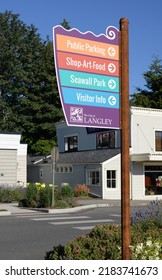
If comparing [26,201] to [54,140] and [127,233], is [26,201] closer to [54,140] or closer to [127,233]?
[127,233]

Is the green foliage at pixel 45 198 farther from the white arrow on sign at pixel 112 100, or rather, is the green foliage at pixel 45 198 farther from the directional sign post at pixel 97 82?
the white arrow on sign at pixel 112 100

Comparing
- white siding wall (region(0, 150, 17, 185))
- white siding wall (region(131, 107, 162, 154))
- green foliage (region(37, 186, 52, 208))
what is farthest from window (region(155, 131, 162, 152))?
green foliage (region(37, 186, 52, 208))

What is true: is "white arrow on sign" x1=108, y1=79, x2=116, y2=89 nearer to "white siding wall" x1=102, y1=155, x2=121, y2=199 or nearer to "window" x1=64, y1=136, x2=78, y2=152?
"white siding wall" x1=102, y1=155, x2=121, y2=199

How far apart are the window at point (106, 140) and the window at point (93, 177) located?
253 cm

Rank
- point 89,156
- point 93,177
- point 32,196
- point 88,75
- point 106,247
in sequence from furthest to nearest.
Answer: point 89,156 → point 93,177 → point 32,196 → point 106,247 → point 88,75

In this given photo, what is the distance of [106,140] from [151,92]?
76.0 feet

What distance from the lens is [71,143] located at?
39688mm

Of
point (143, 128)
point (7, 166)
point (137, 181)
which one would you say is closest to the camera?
point (7, 166)

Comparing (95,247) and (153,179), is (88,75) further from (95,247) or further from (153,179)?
(153,179)

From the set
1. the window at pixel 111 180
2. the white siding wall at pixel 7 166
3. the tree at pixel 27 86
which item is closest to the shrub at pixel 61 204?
the white siding wall at pixel 7 166

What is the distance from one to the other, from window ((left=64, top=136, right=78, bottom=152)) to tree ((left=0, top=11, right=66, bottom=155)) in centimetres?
1234

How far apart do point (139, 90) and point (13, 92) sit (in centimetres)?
1606

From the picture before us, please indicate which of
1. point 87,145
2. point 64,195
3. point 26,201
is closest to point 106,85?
point 26,201

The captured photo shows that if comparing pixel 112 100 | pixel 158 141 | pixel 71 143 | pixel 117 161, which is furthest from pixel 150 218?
pixel 71 143
